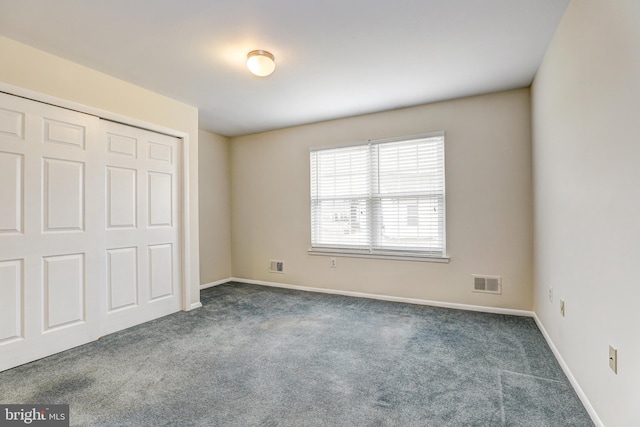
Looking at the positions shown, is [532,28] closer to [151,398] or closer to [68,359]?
[151,398]

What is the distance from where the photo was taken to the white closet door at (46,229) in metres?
2.34

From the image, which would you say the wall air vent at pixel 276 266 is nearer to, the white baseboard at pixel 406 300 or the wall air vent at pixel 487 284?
the white baseboard at pixel 406 300

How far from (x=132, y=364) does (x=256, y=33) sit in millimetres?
2695

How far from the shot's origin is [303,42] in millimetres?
2426

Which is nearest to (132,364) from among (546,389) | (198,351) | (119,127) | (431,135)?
(198,351)

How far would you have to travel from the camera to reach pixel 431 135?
12.4 ft

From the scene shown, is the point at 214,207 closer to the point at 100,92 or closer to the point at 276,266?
the point at 276,266

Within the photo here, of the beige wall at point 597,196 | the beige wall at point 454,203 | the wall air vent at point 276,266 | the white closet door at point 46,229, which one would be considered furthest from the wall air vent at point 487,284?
the white closet door at point 46,229

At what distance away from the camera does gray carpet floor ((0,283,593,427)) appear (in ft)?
5.78

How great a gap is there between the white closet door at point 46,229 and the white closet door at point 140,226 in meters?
0.15

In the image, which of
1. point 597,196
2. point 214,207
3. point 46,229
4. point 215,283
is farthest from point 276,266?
point 597,196

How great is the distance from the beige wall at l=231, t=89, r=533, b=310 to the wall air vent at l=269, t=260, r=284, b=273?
9 cm

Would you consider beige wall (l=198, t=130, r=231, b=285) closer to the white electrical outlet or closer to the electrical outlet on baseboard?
the electrical outlet on baseboard

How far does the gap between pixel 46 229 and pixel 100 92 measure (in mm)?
1338
